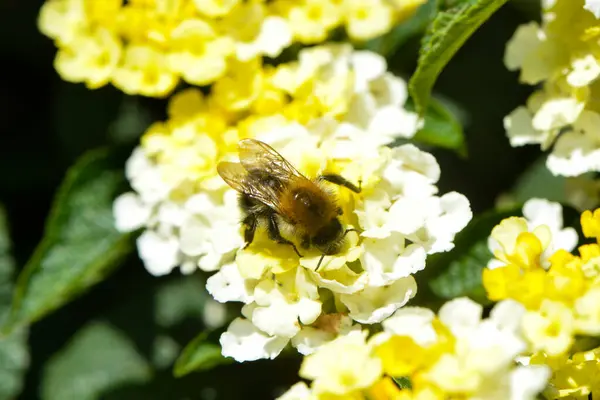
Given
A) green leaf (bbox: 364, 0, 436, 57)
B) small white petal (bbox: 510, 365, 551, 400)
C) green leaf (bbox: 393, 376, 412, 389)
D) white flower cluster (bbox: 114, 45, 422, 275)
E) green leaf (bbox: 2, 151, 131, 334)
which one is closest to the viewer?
small white petal (bbox: 510, 365, 551, 400)

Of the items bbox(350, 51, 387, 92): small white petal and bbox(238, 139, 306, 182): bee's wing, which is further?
bbox(350, 51, 387, 92): small white petal

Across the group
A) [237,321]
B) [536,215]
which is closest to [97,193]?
[237,321]

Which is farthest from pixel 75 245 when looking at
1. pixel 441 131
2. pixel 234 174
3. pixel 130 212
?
pixel 441 131

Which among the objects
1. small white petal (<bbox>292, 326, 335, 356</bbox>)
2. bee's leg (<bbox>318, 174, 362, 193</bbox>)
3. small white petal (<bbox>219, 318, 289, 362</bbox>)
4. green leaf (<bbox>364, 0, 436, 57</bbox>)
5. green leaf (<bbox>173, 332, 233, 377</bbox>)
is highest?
green leaf (<bbox>364, 0, 436, 57</bbox>)

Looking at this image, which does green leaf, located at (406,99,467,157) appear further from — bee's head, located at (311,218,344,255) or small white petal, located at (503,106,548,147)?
bee's head, located at (311,218,344,255)

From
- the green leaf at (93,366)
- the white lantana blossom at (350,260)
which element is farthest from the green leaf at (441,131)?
the green leaf at (93,366)

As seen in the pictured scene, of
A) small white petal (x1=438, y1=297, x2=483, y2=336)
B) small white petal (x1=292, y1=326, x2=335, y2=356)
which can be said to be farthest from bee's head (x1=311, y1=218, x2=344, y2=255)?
small white petal (x1=438, y1=297, x2=483, y2=336)

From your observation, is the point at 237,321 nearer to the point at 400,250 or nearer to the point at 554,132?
the point at 400,250
